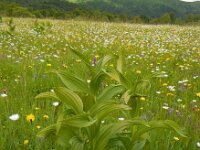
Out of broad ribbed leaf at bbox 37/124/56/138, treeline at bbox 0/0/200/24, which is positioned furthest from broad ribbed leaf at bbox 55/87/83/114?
treeline at bbox 0/0/200/24

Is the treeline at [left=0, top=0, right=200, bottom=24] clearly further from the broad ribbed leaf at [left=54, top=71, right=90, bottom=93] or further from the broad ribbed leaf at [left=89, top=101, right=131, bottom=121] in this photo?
the broad ribbed leaf at [left=89, top=101, right=131, bottom=121]

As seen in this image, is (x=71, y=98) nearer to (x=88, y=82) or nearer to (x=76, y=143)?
(x=76, y=143)

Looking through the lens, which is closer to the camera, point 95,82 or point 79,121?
point 79,121

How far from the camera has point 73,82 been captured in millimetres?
2531

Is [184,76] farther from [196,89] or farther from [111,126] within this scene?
[111,126]

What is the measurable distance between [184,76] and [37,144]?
3.93m

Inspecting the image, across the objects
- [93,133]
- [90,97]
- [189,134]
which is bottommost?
[189,134]

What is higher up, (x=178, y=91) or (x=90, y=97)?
(x=90, y=97)

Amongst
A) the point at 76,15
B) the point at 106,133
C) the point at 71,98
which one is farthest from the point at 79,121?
the point at 76,15

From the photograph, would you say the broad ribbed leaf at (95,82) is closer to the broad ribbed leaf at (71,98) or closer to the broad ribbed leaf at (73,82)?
the broad ribbed leaf at (73,82)

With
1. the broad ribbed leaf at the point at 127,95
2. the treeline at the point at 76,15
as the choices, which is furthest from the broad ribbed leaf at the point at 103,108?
the treeline at the point at 76,15

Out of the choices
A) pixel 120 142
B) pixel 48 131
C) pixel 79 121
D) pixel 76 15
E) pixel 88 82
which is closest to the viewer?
pixel 79 121

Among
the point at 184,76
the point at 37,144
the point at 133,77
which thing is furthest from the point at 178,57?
the point at 37,144

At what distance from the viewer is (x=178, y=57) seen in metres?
8.34
